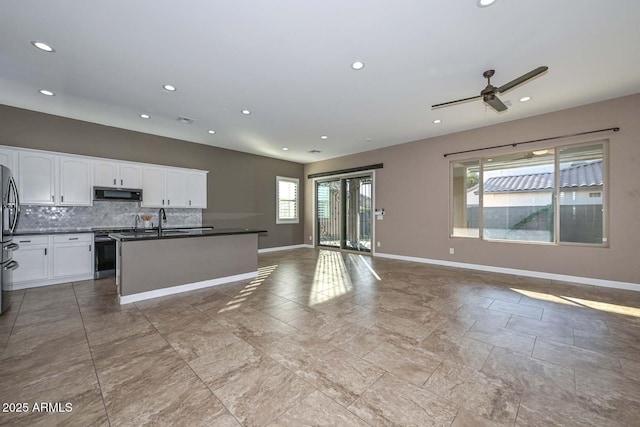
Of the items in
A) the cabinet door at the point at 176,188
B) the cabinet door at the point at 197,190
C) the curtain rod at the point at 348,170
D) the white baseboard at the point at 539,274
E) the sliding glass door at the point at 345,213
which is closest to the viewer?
the white baseboard at the point at 539,274

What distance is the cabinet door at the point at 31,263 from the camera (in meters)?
3.87

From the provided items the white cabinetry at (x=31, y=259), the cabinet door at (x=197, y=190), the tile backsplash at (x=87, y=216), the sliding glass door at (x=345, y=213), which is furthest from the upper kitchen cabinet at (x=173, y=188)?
the sliding glass door at (x=345, y=213)

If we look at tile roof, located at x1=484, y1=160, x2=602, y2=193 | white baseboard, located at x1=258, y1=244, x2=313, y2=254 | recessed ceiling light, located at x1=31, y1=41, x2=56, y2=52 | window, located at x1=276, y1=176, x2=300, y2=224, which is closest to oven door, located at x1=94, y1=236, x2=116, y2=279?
recessed ceiling light, located at x1=31, y1=41, x2=56, y2=52

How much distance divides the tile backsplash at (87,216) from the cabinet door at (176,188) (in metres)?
0.27

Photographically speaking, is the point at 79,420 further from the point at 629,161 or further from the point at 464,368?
the point at 629,161

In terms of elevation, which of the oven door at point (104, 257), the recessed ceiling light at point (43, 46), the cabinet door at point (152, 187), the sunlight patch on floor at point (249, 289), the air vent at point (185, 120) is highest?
the recessed ceiling light at point (43, 46)

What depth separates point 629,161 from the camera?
3926mm

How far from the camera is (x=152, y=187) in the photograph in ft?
17.5

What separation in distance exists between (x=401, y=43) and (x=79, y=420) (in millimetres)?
3886

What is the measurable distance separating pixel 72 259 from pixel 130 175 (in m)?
1.75

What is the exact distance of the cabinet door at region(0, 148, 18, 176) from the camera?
3902mm

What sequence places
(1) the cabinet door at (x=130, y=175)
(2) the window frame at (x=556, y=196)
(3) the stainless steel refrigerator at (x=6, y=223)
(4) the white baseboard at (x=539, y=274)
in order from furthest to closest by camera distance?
1. (1) the cabinet door at (x=130, y=175)
2. (2) the window frame at (x=556, y=196)
3. (4) the white baseboard at (x=539, y=274)
4. (3) the stainless steel refrigerator at (x=6, y=223)

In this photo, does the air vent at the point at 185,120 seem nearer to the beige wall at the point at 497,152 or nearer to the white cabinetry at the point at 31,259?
the white cabinetry at the point at 31,259

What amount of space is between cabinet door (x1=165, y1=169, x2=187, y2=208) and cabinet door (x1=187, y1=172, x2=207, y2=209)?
88mm
